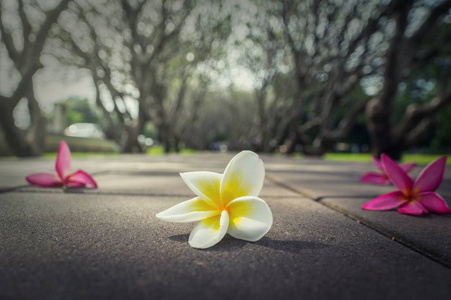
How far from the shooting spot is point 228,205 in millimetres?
971

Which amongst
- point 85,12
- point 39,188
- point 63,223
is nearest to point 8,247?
point 63,223

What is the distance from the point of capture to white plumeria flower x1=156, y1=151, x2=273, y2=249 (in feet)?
2.85

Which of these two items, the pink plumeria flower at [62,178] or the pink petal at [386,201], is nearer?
the pink petal at [386,201]

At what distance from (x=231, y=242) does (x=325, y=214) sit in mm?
676

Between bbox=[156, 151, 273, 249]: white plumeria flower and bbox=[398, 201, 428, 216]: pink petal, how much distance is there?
84cm

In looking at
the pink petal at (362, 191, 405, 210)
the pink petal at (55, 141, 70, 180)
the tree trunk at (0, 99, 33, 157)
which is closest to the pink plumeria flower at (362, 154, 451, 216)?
the pink petal at (362, 191, 405, 210)

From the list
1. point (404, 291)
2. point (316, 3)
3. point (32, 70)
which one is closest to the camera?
point (404, 291)

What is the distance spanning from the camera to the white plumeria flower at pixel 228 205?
87cm

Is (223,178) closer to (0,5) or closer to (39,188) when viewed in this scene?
(39,188)

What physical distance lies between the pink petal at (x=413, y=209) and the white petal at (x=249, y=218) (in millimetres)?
876

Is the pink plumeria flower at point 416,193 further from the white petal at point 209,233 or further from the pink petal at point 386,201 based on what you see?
the white petal at point 209,233

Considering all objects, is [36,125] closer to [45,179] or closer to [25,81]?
[25,81]

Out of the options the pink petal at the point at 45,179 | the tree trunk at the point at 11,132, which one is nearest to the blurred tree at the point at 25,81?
the tree trunk at the point at 11,132

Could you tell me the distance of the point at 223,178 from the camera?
3.24ft
